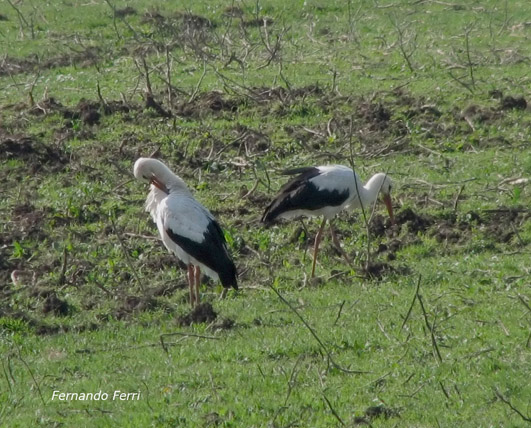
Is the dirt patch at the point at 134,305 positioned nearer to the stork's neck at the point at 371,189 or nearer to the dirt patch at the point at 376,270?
the dirt patch at the point at 376,270

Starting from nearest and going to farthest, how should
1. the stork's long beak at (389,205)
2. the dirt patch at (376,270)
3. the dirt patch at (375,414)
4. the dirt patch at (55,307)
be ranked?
the dirt patch at (375,414), the dirt patch at (55,307), the dirt patch at (376,270), the stork's long beak at (389,205)

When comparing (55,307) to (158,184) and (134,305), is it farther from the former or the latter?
(158,184)

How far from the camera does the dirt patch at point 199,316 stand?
10.8 meters

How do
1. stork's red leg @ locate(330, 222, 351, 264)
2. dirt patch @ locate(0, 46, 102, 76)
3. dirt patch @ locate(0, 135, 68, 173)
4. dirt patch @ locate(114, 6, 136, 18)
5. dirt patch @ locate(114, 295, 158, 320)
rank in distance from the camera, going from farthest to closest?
dirt patch @ locate(114, 6, 136, 18) → dirt patch @ locate(0, 46, 102, 76) → dirt patch @ locate(0, 135, 68, 173) → stork's red leg @ locate(330, 222, 351, 264) → dirt patch @ locate(114, 295, 158, 320)

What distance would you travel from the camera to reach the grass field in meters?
8.76

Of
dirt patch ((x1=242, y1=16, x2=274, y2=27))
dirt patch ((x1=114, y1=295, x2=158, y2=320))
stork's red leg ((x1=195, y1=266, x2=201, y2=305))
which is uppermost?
dirt patch ((x1=242, y1=16, x2=274, y2=27))

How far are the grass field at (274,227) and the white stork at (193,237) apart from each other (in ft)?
1.15

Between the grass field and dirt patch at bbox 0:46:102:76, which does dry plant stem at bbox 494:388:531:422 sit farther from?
dirt patch at bbox 0:46:102:76

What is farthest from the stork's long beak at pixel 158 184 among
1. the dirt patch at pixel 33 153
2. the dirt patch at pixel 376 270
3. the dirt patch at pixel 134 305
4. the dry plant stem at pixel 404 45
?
the dry plant stem at pixel 404 45

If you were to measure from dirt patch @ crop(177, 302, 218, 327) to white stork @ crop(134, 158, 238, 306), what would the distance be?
1.65 feet

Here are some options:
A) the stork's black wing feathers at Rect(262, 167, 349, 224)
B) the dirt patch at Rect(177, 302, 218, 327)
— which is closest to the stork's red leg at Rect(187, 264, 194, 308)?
the dirt patch at Rect(177, 302, 218, 327)

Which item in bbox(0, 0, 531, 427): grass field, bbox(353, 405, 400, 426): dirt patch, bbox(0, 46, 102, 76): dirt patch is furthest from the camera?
bbox(0, 46, 102, 76): dirt patch

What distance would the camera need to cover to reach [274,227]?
13.5 metres

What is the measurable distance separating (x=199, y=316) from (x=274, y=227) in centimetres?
290
